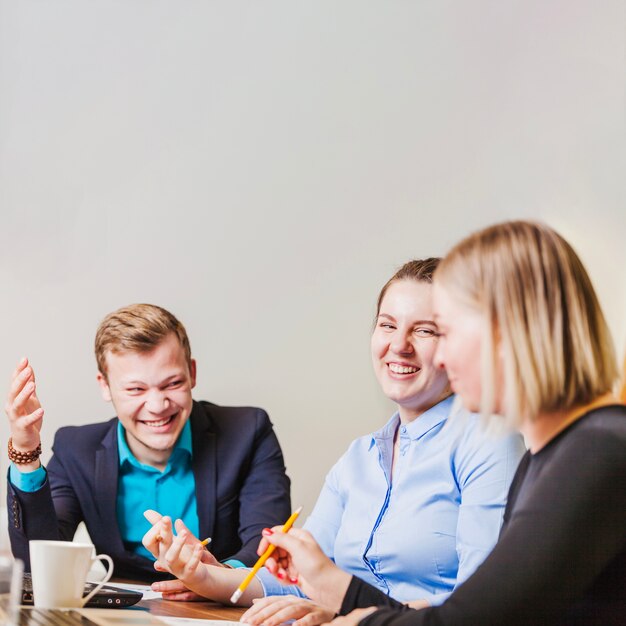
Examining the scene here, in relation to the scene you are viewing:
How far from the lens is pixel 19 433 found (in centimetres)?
200

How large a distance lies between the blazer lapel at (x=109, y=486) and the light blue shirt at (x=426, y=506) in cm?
71

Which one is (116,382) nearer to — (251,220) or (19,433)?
(19,433)

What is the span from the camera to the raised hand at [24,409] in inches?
76.8

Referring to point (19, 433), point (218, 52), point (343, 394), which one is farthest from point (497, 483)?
point (218, 52)

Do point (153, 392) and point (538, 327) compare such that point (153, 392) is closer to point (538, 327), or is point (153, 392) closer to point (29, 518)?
point (29, 518)

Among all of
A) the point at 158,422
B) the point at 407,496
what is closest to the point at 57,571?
the point at 407,496

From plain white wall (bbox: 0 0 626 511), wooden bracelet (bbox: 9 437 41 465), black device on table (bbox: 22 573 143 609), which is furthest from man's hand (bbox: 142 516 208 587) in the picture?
plain white wall (bbox: 0 0 626 511)

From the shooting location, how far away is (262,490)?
7.88 feet

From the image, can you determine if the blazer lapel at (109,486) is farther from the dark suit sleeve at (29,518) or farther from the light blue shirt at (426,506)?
the light blue shirt at (426,506)

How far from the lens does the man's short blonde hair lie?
2.30 metres

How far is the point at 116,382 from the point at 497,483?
45.7 inches

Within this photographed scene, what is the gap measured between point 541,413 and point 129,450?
158 cm

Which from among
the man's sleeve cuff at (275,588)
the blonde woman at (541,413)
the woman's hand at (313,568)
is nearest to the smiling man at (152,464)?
the man's sleeve cuff at (275,588)

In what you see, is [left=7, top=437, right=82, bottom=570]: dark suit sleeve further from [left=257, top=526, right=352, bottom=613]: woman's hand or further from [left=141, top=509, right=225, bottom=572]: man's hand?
[left=257, top=526, right=352, bottom=613]: woman's hand
